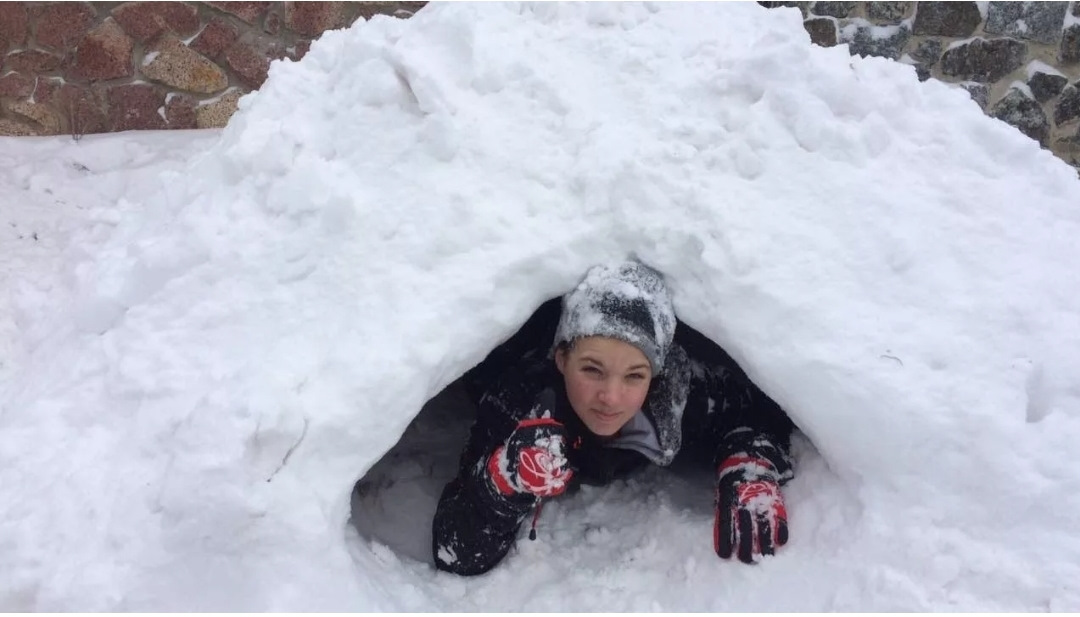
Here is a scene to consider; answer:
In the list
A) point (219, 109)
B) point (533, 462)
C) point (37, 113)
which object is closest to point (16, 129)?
point (37, 113)

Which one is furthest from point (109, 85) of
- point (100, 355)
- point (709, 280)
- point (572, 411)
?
point (709, 280)

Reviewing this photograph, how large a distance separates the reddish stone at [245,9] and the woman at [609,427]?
2.39m

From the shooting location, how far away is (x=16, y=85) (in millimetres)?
3480

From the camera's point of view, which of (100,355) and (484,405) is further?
(484,405)

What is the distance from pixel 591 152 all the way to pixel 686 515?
3.09 ft

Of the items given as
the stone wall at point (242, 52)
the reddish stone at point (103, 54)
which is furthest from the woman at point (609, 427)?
the reddish stone at point (103, 54)

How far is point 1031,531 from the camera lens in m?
1.48

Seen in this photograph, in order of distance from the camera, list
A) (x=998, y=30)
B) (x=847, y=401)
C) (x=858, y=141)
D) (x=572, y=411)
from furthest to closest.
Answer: (x=998, y=30), (x=572, y=411), (x=858, y=141), (x=847, y=401)

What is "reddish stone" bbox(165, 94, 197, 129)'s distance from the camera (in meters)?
3.62

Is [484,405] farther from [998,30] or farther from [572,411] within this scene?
[998,30]

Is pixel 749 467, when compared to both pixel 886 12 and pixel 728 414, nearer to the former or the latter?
pixel 728 414

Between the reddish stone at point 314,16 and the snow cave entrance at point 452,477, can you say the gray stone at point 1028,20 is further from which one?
the reddish stone at point 314,16

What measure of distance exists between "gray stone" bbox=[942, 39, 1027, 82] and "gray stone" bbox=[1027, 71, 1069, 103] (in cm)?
10

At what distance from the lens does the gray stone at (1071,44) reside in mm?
3441
